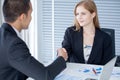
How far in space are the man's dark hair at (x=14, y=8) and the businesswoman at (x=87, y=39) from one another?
1000mm

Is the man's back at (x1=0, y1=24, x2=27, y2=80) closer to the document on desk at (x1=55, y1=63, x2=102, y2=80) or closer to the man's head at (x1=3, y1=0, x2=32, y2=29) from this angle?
the man's head at (x1=3, y1=0, x2=32, y2=29)

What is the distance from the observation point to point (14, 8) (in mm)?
1358

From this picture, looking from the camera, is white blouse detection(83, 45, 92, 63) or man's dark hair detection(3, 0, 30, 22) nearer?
A: man's dark hair detection(3, 0, 30, 22)

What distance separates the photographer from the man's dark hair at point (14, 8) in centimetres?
135

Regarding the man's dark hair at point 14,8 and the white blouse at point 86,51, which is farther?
the white blouse at point 86,51

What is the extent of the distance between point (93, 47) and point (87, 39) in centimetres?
11

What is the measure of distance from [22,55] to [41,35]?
2.30 meters

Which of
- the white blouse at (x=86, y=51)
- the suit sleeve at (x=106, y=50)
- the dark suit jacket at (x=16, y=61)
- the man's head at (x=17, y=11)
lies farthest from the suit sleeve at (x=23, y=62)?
the suit sleeve at (x=106, y=50)

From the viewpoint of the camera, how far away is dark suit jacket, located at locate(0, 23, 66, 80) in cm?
128

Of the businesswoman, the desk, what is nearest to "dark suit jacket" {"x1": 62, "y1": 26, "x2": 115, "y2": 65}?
the businesswoman

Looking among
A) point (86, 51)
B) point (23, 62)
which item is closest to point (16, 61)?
point (23, 62)

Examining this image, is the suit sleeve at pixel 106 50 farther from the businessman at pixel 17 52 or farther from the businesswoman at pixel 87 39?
the businessman at pixel 17 52

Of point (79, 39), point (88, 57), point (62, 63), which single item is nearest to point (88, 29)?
point (79, 39)

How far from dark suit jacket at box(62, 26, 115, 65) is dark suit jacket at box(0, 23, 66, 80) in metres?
0.97
